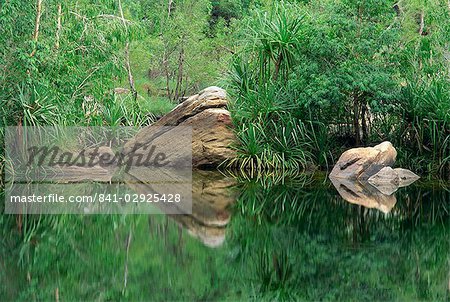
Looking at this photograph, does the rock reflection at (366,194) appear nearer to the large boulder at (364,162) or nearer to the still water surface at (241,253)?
the still water surface at (241,253)

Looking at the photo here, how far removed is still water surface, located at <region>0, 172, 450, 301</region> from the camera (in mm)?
6207

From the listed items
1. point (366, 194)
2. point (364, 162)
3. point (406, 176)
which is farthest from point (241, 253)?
point (406, 176)

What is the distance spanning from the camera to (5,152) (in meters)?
14.3

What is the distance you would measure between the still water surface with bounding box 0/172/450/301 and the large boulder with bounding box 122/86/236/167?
5.10 metres

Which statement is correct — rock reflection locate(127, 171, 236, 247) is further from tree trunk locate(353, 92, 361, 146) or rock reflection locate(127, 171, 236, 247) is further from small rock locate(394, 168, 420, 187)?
small rock locate(394, 168, 420, 187)

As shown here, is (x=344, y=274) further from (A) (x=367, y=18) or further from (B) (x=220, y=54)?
(B) (x=220, y=54)

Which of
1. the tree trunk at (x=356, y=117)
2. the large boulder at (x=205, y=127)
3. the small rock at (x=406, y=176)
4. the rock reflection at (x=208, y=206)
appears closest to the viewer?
the rock reflection at (x=208, y=206)

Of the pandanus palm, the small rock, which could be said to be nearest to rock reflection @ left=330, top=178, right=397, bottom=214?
the small rock

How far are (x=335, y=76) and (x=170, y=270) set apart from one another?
31.8ft

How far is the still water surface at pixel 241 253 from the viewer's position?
20.4 feet

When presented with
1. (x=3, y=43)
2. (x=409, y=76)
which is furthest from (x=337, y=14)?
(x=3, y=43)

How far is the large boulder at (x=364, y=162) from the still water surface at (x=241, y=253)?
293cm

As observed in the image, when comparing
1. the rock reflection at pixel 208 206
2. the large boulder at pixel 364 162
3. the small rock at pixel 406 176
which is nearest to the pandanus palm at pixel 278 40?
the large boulder at pixel 364 162

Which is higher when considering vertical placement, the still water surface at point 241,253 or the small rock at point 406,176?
the small rock at point 406,176
